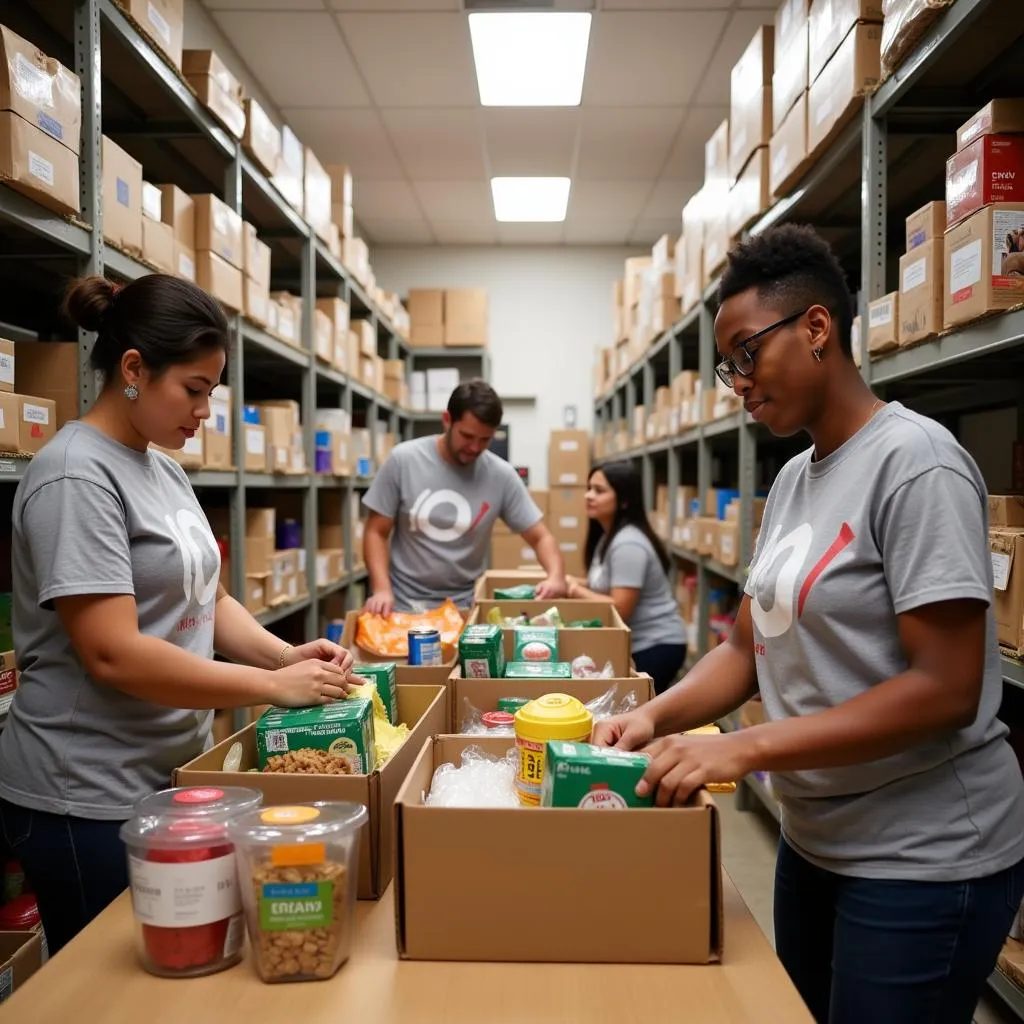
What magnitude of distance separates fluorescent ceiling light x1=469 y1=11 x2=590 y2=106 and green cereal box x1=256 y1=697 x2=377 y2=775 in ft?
12.9

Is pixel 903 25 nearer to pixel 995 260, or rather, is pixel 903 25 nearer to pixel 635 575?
pixel 995 260

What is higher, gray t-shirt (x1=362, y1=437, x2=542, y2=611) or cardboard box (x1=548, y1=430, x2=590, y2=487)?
cardboard box (x1=548, y1=430, x2=590, y2=487)

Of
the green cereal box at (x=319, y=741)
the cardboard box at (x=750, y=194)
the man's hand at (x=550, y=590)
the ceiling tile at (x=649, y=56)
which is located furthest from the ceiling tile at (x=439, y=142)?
the green cereal box at (x=319, y=741)

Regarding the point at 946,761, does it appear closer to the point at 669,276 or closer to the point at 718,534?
the point at 718,534

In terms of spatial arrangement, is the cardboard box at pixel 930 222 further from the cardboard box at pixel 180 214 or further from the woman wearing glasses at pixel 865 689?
the cardboard box at pixel 180 214

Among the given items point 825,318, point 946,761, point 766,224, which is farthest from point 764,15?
point 946,761

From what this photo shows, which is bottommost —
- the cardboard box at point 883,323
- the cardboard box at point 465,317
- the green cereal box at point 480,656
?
the green cereal box at point 480,656

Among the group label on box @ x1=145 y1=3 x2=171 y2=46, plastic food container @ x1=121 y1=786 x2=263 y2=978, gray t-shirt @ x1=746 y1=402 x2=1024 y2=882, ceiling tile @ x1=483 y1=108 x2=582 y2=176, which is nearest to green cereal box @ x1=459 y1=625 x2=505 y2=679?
gray t-shirt @ x1=746 y1=402 x2=1024 y2=882

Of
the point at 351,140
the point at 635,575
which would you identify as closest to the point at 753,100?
the point at 635,575

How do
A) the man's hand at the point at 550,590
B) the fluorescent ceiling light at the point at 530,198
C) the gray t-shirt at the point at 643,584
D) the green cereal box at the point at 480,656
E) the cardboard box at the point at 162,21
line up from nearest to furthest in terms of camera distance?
the green cereal box at the point at 480,656 < the cardboard box at the point at 162,21 < the man's hand at the point at 550,590 < the gray t-shirt at the point at 643,584 < the fluorescent ceiling light at the point at 530,198

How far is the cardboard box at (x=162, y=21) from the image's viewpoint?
2143 millimetres

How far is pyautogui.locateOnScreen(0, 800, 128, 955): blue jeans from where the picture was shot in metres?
1.30

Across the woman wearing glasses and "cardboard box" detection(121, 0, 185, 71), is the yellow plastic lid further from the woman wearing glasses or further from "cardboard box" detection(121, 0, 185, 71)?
"cardboard box" detection(121, 0, 185, 71)

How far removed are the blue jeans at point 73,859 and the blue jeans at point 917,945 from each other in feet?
3.54
